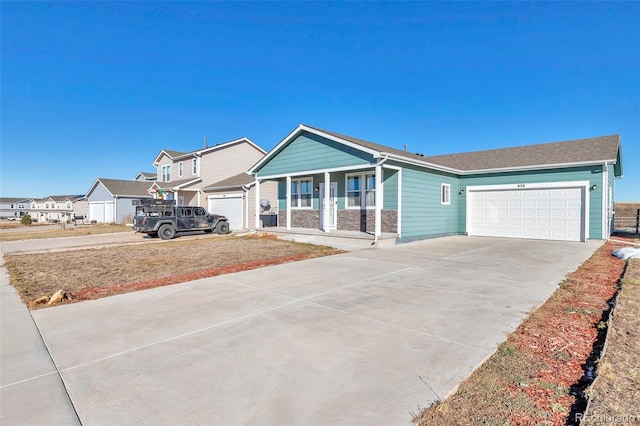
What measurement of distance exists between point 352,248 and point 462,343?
316 inches

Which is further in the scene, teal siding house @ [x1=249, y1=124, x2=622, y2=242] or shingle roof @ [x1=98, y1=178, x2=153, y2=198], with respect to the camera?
shingle roof @ [x1=98, y1=178, x2=153, y2=198]

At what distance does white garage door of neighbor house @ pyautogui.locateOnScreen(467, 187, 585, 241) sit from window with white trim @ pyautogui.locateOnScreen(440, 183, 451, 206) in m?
1.27

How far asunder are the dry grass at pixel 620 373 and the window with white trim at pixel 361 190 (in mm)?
9640

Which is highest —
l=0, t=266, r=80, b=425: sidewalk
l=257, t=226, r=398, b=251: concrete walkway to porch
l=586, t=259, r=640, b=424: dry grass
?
l=257, t=226, r=398, b=251: concrete walkway to porch

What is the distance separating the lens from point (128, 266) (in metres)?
8.45

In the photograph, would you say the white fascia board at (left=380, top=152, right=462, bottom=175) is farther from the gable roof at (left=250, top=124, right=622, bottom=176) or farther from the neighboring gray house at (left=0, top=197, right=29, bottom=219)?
the neighboring gray house at (left=0, top=197, right=29, bottom=219)

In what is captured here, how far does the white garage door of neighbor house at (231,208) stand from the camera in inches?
Answer: 831

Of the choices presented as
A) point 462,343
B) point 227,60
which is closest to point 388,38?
point 227,60

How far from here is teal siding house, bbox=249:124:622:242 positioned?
1276cm

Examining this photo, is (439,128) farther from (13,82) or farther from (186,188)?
(13,82)

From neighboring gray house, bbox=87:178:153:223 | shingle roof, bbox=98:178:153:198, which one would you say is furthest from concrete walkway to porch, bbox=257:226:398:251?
shingle roof, bbox=98:178:153:198

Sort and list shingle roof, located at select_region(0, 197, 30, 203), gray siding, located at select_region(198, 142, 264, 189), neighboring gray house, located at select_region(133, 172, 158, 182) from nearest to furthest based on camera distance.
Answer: gray siding, located at select_region(198, 142, 264, 189) → neighboring gray house, located at select_region(133, 172, 158, 182) → shingle roof, located at select_region(0, 197, 30, 203)

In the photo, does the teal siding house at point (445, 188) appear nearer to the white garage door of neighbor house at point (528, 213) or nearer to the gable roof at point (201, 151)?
the white garage door of neighbor house at point (528, 213)

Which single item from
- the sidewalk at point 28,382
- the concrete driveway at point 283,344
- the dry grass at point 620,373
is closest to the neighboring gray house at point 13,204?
the sidewalk at point 28,382
